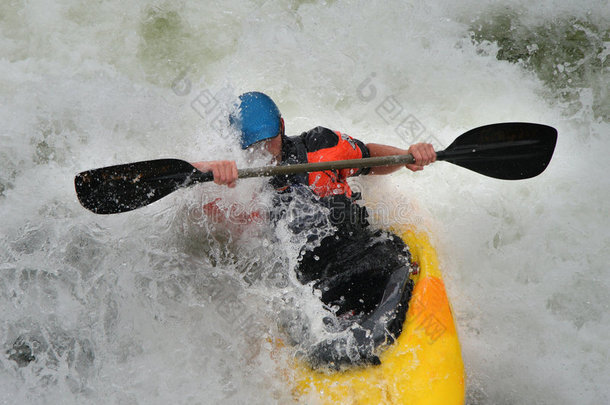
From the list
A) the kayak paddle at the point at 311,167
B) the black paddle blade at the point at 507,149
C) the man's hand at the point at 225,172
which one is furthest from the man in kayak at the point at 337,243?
the black paddle blade at the point at 507,149

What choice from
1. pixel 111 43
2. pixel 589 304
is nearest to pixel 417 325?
pixel 589 304

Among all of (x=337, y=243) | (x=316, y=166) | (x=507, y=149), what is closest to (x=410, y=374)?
(x=337, y=243)

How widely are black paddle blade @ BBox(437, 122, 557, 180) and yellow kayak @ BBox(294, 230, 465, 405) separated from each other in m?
0.83

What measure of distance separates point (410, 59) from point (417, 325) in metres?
2.36

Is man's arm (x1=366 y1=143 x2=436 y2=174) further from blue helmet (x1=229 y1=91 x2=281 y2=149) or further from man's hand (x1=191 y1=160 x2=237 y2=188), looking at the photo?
man's hand (x1=191 y1=160 x2=237 y2=188)

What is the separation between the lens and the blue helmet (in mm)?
2588

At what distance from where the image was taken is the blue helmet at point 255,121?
2588mm

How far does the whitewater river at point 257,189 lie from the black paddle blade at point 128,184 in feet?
0.88

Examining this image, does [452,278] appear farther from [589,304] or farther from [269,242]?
[269,242]

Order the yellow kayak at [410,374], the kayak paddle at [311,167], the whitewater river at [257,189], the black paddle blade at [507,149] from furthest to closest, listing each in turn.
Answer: the black paddle blade at [507,149], the whitewater river at [257,189], the kayak paddle at [311,167], the yellow kayak at [410,374]

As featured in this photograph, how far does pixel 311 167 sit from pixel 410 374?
1.07 m

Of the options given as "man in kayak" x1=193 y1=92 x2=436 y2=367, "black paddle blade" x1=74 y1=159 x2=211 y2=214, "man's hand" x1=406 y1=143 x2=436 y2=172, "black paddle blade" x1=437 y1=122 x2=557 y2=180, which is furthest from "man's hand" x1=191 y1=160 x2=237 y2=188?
"black paddle blade" x1=437 y1=122 x2=557 y2=180

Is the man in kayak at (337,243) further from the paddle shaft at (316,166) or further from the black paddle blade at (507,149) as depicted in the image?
the black paddle blade at (507,149)

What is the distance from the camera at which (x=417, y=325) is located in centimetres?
261
